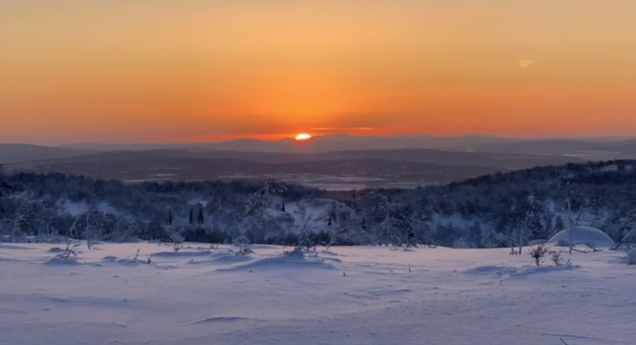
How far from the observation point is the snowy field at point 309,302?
325 cm

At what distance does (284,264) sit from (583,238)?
5.31 metres

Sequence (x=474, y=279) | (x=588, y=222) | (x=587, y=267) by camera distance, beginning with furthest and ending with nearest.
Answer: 1. (x=588, y=222)
2. (x=587, y=267)
3. (x=474, y=279)

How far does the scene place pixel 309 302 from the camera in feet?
13.5

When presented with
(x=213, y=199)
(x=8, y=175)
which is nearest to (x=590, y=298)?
(x=213, y=199)

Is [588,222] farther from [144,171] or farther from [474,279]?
[144,171]

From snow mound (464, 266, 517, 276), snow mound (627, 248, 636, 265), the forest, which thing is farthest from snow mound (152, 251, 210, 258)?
the forest

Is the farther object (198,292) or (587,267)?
(587,267)

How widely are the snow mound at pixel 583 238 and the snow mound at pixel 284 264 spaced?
4.14m

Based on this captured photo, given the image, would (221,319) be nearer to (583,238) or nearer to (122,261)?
(122,261)

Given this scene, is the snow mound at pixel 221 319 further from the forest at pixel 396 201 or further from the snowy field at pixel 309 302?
the forest at pixel 396 201

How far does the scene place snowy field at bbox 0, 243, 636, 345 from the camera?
325 cm

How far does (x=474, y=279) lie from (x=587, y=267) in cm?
121

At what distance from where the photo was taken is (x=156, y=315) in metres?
3.69

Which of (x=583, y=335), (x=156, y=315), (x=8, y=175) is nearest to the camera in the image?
(x=583, y=335)
